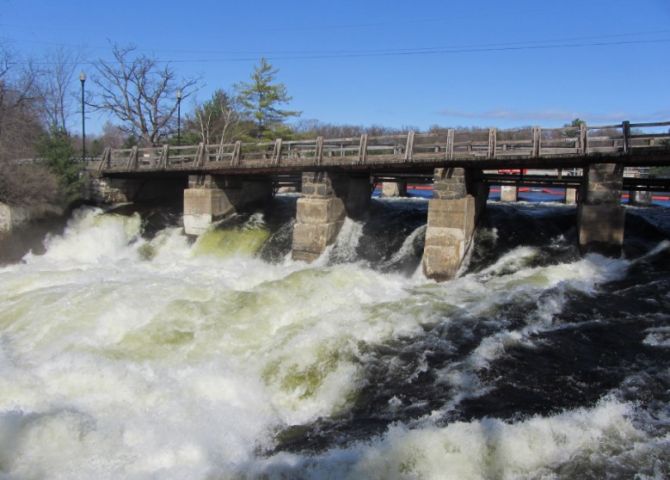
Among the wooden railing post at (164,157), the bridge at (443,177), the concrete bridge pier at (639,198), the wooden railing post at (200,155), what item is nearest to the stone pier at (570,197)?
the concrete bridge pier at (639,198)

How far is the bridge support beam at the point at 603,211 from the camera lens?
1259 centimetres

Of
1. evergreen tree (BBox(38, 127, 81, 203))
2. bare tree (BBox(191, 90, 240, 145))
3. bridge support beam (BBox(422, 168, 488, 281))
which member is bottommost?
A: bridge support beam (BBox(422, 168, 488, 281))

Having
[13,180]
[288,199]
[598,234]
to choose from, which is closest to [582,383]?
[598,234]

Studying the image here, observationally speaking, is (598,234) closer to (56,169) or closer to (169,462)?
(169,462)

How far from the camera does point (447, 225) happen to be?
46.5ft

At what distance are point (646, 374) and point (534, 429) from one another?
256 centimetres

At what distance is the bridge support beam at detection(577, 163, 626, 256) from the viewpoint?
12586 mm

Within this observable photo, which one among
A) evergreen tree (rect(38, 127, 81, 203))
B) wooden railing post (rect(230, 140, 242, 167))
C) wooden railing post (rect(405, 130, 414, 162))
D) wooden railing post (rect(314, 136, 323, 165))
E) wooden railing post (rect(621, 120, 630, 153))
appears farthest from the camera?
evergreen tree (rect(38, 127, 81, 203))

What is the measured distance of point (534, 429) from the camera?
5363 millimetres

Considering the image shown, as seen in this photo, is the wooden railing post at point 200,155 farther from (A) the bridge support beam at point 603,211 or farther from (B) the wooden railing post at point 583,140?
(A) the bridge support beam at point 603,211

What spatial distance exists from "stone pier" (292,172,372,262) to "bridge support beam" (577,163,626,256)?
7.50 m

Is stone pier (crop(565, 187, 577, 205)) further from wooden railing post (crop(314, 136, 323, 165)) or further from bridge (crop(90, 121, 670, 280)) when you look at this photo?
wooden railing post (crop(314, 136, 323, 165))

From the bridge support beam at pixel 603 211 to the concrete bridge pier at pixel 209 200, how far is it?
13343 millimetres

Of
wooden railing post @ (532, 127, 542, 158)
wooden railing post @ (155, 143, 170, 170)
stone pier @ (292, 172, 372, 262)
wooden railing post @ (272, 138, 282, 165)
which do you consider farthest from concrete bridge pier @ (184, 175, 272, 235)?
wooden railing post @ (532, 127, 542, 158)
